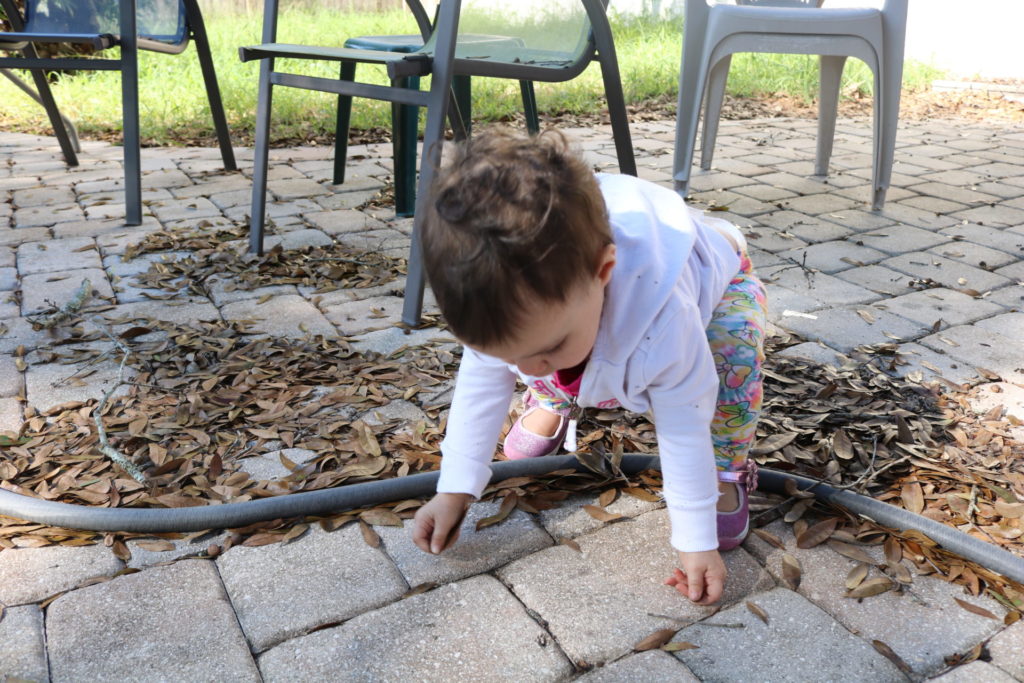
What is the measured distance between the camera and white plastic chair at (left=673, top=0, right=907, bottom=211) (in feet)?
12.5

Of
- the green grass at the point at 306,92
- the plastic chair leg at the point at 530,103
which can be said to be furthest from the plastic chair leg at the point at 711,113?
the green grass at the point at 306,92

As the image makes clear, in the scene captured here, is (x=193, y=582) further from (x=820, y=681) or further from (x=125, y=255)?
(x=125, y=255)

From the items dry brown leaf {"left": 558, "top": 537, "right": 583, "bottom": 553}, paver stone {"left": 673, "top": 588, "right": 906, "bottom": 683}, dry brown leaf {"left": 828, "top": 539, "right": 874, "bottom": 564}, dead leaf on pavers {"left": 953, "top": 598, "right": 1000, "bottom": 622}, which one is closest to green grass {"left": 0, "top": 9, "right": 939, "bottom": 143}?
dry brown leaf {"left": 558, "top": 537, "right": 583, "bottom": 553}

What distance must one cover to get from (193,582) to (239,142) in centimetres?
466

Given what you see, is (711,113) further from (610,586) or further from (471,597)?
(471,597)

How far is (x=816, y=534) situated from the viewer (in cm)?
170

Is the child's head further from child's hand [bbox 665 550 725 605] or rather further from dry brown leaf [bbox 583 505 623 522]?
dry brown leaf [bbox 583 505 623 522]

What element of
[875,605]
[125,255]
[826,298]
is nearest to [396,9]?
[125,255]

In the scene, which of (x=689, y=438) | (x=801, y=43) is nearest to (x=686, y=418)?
(x=689, y=438)

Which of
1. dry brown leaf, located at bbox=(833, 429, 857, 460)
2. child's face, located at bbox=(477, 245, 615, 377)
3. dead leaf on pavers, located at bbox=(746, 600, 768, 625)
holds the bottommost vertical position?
dead leaf on pavers, located at bbox=(746, 600, 768, 625)

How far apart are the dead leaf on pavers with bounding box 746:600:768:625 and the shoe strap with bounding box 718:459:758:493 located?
26cm

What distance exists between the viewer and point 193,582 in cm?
156

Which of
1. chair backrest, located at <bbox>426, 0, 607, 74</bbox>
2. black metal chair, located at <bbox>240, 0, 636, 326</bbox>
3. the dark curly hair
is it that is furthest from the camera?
chair backrest, located at <bbox>426, 0, 607, 74</bbox>

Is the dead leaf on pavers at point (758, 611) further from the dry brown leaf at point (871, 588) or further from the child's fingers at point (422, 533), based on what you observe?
the child's fingers at point (422, 533)
